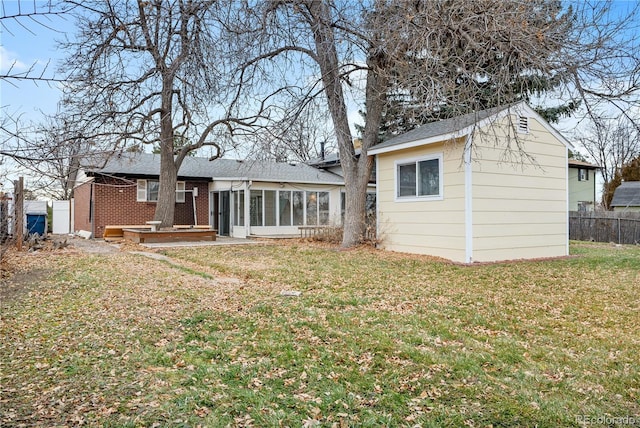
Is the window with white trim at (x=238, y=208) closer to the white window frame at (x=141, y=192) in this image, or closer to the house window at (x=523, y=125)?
the white window frame at (x=141, y=192)

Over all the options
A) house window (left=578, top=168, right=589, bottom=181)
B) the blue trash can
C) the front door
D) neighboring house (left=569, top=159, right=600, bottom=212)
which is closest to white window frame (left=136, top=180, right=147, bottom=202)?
the front door

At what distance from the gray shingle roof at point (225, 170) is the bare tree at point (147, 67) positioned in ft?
11.7

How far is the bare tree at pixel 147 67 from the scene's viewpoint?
10.6m

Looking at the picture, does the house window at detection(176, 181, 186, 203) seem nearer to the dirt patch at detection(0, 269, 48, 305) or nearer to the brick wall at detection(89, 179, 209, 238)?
the brick wall at detection(89, 179, 209, 238)

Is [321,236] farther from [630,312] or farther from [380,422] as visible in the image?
[380,422]

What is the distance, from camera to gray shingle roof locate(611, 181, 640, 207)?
1082 inches

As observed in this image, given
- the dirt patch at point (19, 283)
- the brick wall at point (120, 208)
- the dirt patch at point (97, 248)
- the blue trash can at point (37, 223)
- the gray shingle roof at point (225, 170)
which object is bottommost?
the dirt patch at point (19, 283)

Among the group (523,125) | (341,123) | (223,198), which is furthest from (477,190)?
(223,198)

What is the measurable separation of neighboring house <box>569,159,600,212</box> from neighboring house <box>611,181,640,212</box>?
261 cm

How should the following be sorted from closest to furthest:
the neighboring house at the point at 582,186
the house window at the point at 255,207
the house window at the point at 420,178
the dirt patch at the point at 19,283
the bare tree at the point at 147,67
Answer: the dirt patch at the point at 19,283, the house window at the point at 420,178, the bare tree at the point at 147,67, the house window at the point at 255,207, the neighboring house at the point at 582,186

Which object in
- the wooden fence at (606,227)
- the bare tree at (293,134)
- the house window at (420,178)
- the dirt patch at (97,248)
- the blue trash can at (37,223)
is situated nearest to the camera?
the house window at (420,178)

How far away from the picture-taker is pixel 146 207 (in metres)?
18.4

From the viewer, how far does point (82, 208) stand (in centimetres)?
1933

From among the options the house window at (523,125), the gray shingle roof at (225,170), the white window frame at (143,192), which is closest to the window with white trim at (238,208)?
the gray shingle roof at (225,170)
